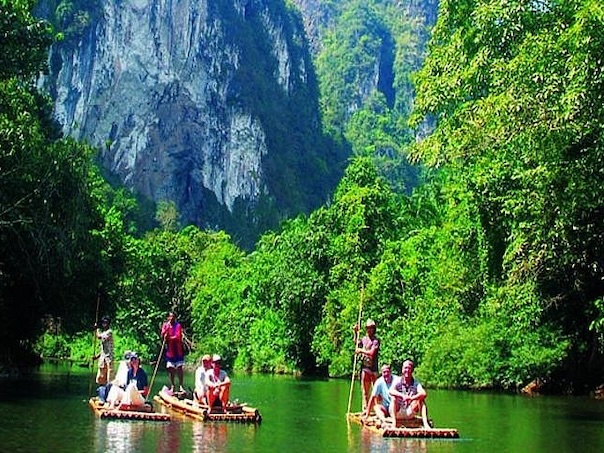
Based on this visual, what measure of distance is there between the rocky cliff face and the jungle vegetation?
68802mm

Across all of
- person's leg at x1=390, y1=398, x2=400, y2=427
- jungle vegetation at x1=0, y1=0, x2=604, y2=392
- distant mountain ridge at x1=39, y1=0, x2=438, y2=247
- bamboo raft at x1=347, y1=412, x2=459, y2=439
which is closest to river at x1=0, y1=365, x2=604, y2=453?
bamboo raft at x1=347, y1=412, x2=459, y2=439

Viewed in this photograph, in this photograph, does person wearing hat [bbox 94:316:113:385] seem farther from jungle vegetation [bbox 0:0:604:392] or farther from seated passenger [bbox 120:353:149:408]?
→ jungle vegetation [bbox 0:0:604:392]

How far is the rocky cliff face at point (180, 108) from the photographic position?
412 feet

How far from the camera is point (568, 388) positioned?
32594mm

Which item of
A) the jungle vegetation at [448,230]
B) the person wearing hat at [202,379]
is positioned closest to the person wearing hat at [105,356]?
the person wearing hat at [202,379]

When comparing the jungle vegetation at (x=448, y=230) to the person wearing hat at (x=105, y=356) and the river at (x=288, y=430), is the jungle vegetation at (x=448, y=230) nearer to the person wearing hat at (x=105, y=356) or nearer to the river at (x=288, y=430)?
the river at (x=288, y=430)

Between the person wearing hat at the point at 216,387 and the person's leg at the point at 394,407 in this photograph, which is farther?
the person wearing hat at the point at 216,387

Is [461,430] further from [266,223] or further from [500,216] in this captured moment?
[266,223]

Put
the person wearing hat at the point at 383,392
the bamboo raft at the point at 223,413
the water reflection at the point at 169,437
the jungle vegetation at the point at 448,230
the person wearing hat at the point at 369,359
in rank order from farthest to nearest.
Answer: the jungle vegetation at the point at 448,230 → the person wearing hat at the point at 369,359 → the bamboo raft at the point at 223,413 → the person wearing hat at the point at 383,392 → the water reflection at the point at 169,437

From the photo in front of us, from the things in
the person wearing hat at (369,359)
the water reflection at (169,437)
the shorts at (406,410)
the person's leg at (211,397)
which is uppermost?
the person wearing hat at (369,359)

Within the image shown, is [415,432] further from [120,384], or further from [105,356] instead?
[105,356]

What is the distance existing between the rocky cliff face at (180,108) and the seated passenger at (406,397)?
100 m

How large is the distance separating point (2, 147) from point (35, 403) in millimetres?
7776

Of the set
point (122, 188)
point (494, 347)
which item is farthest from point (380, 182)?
point (122, 188)
